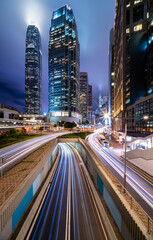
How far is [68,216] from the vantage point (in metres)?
10.2

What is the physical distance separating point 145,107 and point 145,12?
52.5m

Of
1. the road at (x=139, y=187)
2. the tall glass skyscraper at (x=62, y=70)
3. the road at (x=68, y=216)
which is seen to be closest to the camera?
the road at (x=68, y=216)

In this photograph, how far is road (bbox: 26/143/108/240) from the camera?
338 inches

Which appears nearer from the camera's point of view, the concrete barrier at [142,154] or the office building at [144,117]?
the concrete barrier at [142,154]

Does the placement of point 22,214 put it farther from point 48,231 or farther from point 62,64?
point 62,64

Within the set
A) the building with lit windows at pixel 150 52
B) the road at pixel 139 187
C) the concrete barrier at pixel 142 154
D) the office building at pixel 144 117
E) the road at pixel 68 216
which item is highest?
the building with lit windows at pixel 150 52

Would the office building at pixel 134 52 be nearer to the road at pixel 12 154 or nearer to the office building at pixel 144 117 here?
the office building at pixel 144 117

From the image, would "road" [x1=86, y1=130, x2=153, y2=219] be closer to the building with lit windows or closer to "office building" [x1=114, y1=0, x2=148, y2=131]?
"office building" [x1=114, y1=0, x2=148, y2=131]

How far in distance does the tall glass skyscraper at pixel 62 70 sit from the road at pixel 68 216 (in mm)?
102265

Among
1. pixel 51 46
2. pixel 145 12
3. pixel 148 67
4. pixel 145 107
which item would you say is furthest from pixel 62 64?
pixel 145 107

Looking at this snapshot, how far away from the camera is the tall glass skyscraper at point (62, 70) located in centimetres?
11631

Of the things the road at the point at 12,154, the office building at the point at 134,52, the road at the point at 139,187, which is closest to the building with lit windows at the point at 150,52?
the office building at the point at 134,52

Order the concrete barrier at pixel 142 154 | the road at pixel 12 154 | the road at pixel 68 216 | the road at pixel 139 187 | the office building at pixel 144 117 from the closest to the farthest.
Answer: the road at pixel 68 216 < the road at pixel 139 187 < the road at pixel 12 154 < the concrete barrier at pixel 142 154 < the office building at pixel 144 117

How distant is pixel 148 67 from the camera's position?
4362 centimetres
